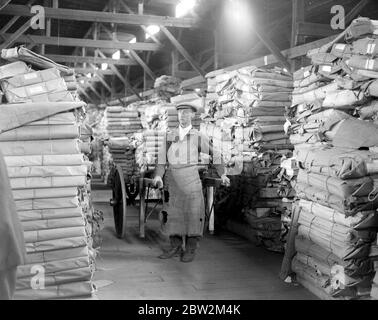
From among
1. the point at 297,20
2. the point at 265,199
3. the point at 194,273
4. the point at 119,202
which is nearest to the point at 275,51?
the point at 297,20

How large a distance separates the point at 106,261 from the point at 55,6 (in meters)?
6.69

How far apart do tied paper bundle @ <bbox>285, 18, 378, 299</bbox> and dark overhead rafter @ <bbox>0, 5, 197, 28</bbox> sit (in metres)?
6.30

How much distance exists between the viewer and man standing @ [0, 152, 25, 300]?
1.64 meters

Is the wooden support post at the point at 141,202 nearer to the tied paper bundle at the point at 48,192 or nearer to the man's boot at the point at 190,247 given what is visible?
the man's boot at the point at 190,247

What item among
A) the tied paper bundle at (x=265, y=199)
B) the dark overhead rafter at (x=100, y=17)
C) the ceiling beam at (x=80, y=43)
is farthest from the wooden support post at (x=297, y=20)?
the ceiling beam at (x=80, y=43)

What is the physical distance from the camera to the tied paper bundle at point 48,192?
404 cm

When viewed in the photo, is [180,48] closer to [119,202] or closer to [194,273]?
[119,202]

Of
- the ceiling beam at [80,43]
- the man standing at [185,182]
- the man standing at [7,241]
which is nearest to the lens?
the man standing at [7,241]

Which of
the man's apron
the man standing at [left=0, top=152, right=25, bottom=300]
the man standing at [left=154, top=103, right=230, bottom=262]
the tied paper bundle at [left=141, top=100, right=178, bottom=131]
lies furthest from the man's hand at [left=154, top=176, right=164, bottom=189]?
the man standing at [left=0, top=152, right=25, bottom=300]

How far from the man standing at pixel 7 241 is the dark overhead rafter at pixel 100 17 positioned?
8.96m

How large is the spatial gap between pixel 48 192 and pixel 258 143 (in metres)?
4.11

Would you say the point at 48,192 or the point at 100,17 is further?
the point at 100,17

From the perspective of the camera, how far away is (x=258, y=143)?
7.46 m

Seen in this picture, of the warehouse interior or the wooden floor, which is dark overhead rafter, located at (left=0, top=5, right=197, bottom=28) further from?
the wooden floor
